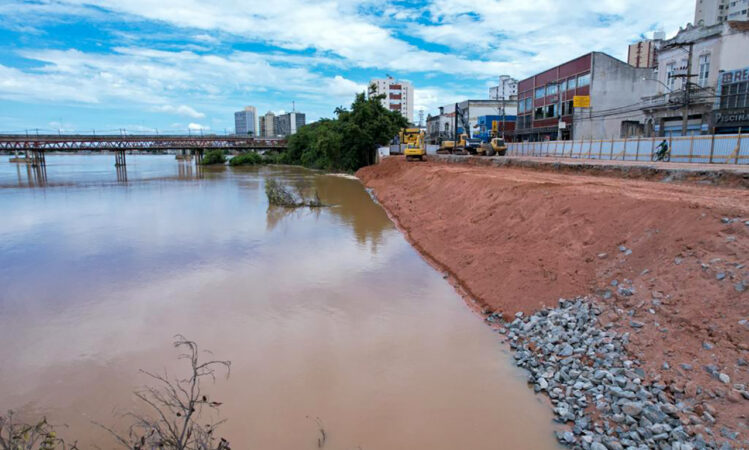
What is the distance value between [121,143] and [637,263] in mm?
92246

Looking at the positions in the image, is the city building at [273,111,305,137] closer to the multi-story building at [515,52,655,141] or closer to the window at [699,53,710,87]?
the multi-story building at [515,52,655,141]

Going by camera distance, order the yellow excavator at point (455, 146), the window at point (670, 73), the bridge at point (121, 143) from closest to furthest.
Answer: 1. the window at point (670, 73)
2. the yellow excavator at point (455, 146)
3. the bridge at point (121, 143)

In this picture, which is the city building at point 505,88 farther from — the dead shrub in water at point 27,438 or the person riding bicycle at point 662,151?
the dead shrub in water at point 27,438

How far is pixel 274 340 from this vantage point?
9.21 meters

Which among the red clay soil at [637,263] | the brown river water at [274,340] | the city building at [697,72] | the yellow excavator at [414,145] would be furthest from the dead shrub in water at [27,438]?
the yellow excavator at [414,145]

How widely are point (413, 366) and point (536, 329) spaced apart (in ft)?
8.15

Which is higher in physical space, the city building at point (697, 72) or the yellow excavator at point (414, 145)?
the city building at point (697, 72)

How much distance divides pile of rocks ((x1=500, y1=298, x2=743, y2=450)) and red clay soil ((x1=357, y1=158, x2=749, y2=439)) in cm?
22

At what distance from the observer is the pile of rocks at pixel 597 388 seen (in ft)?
17.9

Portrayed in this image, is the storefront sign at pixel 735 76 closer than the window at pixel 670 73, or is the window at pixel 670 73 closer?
the storefront sign at pixel 735 76

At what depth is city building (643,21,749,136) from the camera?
A: 1277 inches

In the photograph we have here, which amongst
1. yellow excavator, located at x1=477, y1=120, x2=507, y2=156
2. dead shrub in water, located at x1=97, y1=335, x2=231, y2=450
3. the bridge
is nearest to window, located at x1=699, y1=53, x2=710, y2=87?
yellow excavator, located at x1=477, y1=120, x2=507, y2=156

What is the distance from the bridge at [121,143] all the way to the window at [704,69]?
7052 cm

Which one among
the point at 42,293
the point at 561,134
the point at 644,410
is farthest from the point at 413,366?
the point at 561,134
